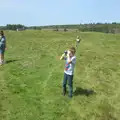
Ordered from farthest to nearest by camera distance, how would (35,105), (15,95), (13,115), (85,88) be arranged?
(85,88)
(15,95)
(35,105)
(13,115)

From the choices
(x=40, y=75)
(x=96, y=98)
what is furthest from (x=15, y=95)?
(x=40, y=75)

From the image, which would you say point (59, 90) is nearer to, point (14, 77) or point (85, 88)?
point (85, 88)

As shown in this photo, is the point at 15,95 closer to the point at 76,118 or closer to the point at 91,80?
the point at 76,118

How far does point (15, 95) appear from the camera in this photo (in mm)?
15180

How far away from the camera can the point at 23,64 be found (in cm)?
2436

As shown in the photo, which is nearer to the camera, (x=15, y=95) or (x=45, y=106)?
(x=45, y=106)

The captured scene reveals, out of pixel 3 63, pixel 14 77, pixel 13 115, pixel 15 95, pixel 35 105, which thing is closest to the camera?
pixel 13 115

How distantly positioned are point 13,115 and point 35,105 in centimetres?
153

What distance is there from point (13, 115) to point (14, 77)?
22.4ft

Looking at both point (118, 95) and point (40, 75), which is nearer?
point (118, 95)

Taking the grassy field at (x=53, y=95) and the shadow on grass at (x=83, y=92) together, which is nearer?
the grassy field at (x=53, y=95)

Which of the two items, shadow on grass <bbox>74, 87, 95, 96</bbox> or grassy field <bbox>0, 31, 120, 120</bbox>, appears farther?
shadow on grass <bbox>74, 87, 95, 96</bbox>

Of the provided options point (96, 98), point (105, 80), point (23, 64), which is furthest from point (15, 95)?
point (23, 64)

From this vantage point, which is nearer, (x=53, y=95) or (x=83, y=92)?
(x=53, y=95)
